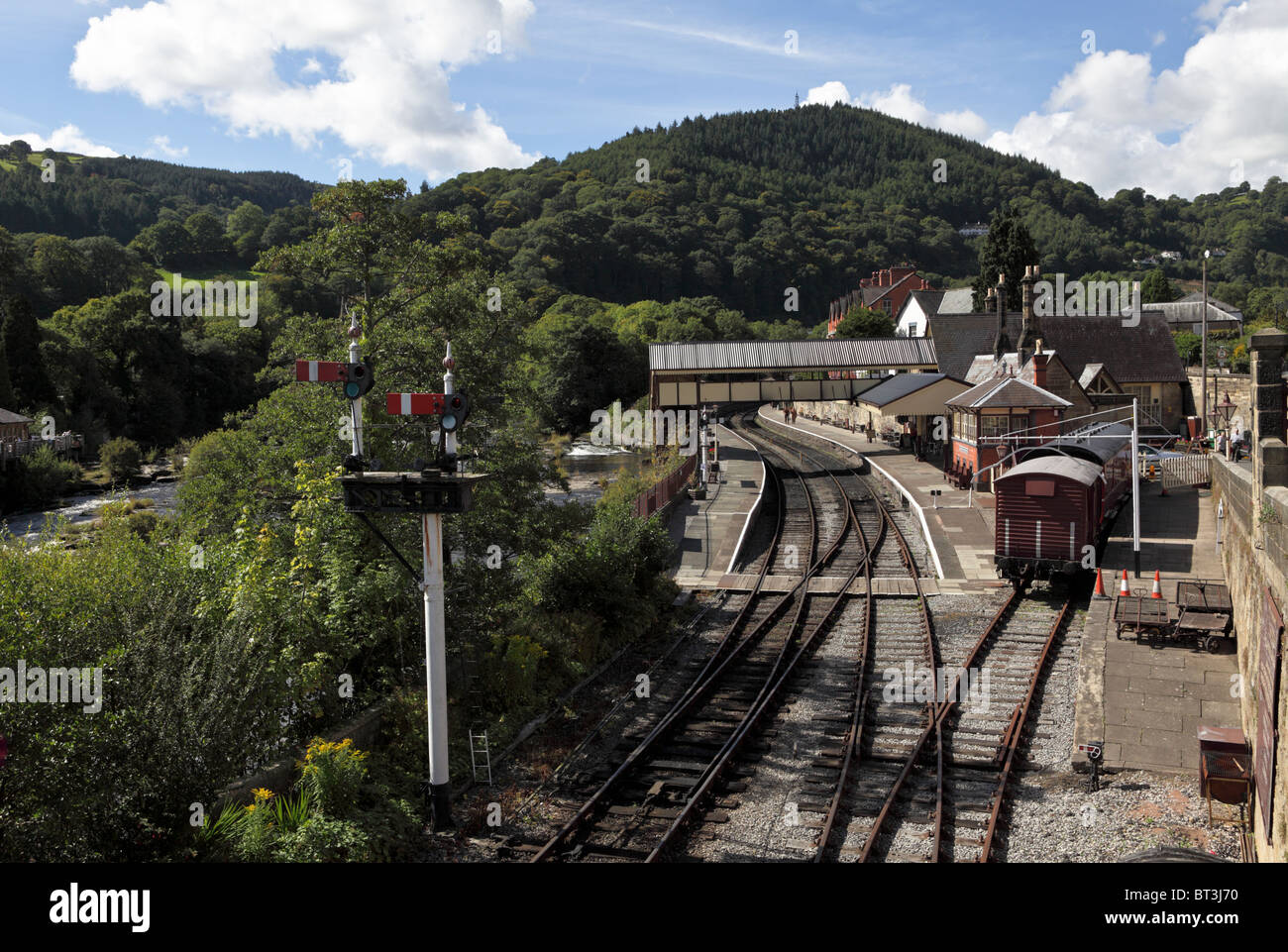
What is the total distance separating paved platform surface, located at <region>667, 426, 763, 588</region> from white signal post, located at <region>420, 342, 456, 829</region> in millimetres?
12845

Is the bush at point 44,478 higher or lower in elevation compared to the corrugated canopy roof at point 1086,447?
lower

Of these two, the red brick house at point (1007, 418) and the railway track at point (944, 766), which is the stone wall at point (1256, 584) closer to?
the railway track at point (944, 766)

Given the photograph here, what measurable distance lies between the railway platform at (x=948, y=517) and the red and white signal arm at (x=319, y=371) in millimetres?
16351

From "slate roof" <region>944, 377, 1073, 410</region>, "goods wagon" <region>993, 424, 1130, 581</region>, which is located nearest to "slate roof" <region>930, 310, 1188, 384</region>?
"slate roof" <region>944, 377, 1073, 410</region>

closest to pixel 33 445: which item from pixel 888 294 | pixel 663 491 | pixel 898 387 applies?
pixel 663 491

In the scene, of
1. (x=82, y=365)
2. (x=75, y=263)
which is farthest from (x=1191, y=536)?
(x=75, y=263)

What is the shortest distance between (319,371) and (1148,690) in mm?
12851

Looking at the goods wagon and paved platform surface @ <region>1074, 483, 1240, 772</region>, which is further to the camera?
the goods wagon

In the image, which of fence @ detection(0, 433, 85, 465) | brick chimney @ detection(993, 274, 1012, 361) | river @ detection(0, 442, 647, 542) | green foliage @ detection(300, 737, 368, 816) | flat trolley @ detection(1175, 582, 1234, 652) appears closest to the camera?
green foliage @ detection(300, 737, 368, 816)

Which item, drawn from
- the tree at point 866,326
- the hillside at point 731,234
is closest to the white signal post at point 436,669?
the tree at point 866,326

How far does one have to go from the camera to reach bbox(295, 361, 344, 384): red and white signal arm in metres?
9.07

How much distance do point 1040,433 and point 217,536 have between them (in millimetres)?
28380

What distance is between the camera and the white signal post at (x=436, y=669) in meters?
10.3

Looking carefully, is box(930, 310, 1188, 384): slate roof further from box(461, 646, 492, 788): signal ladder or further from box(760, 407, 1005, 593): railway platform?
box(461, 646, 492, 788): signal ladder
